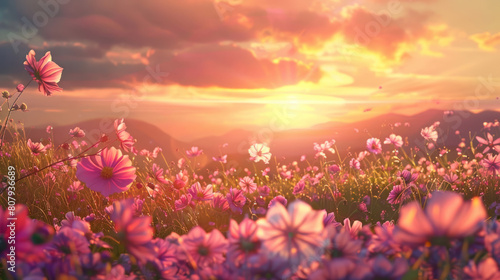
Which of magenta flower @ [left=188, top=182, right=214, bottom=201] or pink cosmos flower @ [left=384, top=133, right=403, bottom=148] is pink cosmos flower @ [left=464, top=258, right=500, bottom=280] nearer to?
magenta flower @ [left=188, top=182, right=214, bottom=201]

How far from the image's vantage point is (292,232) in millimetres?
782

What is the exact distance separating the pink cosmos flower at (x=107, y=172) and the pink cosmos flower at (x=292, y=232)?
38.6 inches

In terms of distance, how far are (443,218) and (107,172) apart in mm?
1334

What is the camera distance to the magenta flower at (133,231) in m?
0.80

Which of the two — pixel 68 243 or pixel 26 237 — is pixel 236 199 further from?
pixel 26 237

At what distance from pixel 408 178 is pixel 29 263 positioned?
2545 mm

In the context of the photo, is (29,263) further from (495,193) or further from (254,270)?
(495,193)

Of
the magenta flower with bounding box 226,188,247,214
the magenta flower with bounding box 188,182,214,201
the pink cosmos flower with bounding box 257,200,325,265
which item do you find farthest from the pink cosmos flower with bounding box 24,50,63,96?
the pink cosmos flower with bounding box 257,200,325,265

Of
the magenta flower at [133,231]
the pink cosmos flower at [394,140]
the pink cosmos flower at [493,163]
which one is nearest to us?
the magenta flower at [133,231]

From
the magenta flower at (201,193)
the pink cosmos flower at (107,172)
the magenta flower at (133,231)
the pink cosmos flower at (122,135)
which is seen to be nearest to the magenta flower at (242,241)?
the magenta flower at (133,231)

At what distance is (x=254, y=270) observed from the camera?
80cm

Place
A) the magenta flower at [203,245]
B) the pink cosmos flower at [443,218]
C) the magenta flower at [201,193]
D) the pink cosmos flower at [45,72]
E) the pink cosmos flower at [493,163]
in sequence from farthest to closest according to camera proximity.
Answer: the pink cosmos flower at [493,163] < the magenta flower at [201,193] < the pink cosmos flower at [45,72] < the magenta flower at [203,245] < the pink cosmos flower at [443,218]

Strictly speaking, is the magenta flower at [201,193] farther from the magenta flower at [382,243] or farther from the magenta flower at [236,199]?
the magenta flower at [382,243]

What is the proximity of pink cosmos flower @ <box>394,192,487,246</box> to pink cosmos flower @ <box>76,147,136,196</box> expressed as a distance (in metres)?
1.18
